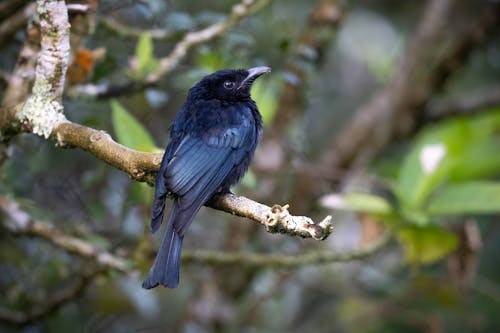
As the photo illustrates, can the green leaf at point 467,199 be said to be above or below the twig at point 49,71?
above

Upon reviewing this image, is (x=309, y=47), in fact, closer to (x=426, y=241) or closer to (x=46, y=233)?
(x=426, y=241)

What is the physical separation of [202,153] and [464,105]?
9.65ft

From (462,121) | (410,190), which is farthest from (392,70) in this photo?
(410,190)

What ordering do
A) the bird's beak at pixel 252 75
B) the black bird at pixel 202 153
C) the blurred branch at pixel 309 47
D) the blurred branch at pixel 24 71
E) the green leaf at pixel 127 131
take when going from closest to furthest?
the black bird at pixel 202 153 → the blurred branch at pixel 24 71 → the green leaf at pixel 127 131 → the bird's beak at pixel 252 75 → the blurred branch at pixel 309 47

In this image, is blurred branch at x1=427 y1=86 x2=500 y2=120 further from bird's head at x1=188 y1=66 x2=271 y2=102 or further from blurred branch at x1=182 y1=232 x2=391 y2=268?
bird's head at x1=188 y1=66 x2=271 y2=102

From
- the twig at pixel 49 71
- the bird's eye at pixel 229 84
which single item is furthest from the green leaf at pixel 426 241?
the twig at pixel 49 71

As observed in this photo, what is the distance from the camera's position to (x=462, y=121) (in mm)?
4594

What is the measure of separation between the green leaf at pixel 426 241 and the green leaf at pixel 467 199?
11 cm

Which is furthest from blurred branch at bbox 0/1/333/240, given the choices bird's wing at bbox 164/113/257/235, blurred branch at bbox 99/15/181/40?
blurred branch at bbox 99/15/181/40

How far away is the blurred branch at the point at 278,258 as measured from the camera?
3788 mm

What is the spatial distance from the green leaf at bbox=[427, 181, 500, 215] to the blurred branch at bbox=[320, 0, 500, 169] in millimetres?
1334

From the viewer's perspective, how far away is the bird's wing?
9.72 feet

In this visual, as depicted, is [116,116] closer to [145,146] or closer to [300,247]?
[145,146]

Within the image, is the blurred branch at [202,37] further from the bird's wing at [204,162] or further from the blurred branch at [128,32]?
the bird's wing at [204,162]
